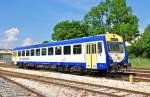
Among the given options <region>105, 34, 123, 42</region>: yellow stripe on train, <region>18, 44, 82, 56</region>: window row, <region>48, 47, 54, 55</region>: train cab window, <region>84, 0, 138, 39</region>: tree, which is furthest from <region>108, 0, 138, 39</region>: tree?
<region>105, 34, 123, 42</region>: yellow stripe on train

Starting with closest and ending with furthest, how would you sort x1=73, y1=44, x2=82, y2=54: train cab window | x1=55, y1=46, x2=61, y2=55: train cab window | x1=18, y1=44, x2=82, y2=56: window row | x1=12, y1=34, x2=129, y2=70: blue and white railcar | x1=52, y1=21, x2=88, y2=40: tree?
x1=12, y1=34, x2=129, y2=70: blue and white railcar
x1=73, y1=44, x2=82, y2=54: train cab window
x1=18, y1=44, x2=82, y2=56: window row
x1=55, y1=46, x2=61, y2=55: train cab window
x1=52, y1=21, x2=88, y2=40: tree

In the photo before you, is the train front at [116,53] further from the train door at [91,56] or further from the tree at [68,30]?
the tree at [68,30]

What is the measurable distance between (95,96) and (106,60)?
9407mm

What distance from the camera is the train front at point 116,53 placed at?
82.7ft

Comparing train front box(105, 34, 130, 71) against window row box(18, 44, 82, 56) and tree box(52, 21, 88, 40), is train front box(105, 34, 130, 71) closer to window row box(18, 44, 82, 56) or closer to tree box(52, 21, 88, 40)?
window row box(18, 44, 82, 56)

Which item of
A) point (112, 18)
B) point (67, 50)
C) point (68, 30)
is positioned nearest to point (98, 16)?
point (112, 18)

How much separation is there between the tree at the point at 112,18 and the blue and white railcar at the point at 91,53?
130ft

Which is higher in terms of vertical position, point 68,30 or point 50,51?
point 68,30

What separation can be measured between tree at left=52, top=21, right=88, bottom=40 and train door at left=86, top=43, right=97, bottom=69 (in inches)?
2719

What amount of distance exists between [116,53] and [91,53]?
1.74m

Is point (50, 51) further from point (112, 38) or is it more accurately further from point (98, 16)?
point (98, 16)

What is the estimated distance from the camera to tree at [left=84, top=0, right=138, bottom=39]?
72.9 metres

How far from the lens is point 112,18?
2948 inches

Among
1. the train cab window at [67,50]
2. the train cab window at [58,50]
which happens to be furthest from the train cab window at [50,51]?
the train cab window at [67,50]
